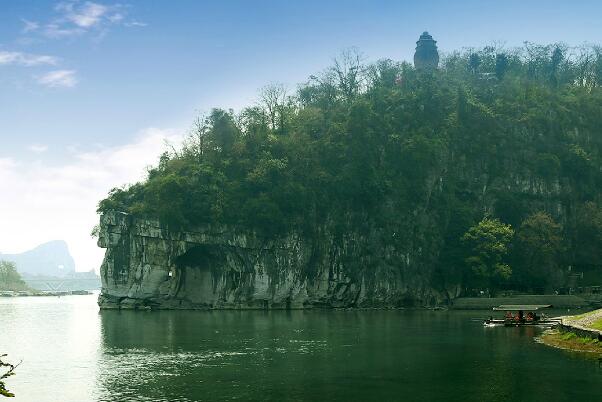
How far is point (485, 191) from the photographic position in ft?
404

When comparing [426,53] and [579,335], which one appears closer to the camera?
[579,335]

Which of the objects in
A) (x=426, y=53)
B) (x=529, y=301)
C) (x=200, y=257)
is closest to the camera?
(x=529, y=301)

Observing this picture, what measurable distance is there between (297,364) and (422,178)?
254 feet

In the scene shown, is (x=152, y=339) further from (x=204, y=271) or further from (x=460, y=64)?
(x=460, y=64)

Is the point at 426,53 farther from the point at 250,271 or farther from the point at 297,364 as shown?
the point at 297,364

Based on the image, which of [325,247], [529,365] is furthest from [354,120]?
[529,365]

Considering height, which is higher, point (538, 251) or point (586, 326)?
point (538, 251)

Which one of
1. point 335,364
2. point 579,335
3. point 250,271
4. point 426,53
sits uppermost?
point 426,53

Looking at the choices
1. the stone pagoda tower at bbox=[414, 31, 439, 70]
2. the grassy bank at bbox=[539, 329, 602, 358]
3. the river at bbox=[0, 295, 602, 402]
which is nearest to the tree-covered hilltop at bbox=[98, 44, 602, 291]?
the stone pagoda tower at bbox=[414, 31, 439, 70]

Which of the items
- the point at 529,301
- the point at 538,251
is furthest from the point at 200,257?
the point at 538,251

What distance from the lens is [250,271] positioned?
112 m

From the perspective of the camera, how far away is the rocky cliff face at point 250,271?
111 m

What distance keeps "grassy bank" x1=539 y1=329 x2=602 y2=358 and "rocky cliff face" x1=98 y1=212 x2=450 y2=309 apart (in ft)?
173

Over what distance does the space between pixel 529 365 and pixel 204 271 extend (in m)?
78.6
